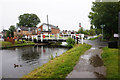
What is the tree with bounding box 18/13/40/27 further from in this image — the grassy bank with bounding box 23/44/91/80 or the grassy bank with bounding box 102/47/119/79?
the grassy bank with bounding box 102/47/119/79

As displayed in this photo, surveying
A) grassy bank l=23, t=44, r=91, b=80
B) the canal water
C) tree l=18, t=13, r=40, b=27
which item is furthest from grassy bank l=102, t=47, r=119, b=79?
tree l=18, t=13, r=40, b=27

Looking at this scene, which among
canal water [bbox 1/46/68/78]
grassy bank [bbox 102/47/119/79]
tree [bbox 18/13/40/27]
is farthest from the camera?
tree [bbox 18/13/40/27]

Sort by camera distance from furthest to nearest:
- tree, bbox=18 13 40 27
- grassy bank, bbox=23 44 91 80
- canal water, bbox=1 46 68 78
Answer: tree, bbox=18 13 40 27, canal water, bbox=1 46 68 78, grassy bank, bbox=23 44 91 80

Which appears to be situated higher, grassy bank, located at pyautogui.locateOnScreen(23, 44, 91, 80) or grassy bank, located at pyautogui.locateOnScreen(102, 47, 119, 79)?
grassy bank, located at pyautogui.locateOnScreen(102, 47, 119, 79)

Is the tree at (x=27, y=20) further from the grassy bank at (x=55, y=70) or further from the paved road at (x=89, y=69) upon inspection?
the paved road at (x=89, y=69)

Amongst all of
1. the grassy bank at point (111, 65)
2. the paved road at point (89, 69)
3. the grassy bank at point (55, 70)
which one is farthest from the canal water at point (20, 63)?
the grassy bank at point (111, 65)

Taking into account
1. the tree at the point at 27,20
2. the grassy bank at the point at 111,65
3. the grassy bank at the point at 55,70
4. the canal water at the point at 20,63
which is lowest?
the canal water at the point at 20,63

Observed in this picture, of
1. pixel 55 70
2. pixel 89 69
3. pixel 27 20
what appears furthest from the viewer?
pixel 27 20

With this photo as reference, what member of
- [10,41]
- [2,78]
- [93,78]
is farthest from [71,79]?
[10,41]

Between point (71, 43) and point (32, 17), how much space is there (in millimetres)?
55950

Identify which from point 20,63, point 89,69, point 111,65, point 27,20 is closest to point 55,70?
point 89,69

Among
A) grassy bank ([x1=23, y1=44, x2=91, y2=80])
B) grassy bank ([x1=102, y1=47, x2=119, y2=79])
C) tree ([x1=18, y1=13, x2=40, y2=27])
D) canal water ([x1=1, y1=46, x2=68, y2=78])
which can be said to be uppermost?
tree ([x1=18, y1=13, x2=40, y2=27])

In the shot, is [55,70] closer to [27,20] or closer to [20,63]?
[20,63]

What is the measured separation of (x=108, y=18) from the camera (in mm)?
15414
